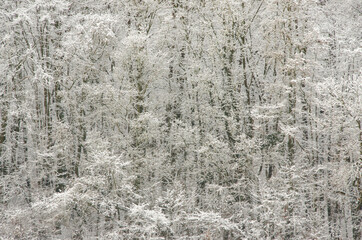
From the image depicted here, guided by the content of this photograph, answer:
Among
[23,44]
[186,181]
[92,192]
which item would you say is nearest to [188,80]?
[186,181]

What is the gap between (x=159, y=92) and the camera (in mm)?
16953

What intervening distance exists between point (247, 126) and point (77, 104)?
707cm

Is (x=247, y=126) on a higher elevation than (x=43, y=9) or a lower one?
lower

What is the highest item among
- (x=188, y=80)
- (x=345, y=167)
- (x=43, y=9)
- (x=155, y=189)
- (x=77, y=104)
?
(x=43, y=9)

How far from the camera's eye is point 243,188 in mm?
14680

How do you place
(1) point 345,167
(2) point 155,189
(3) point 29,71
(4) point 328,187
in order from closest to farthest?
(1) point 345,167
(4) point 328,187
(2) point 155,189
(3) point 29,71

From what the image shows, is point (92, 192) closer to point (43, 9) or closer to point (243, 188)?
point (243, 188)

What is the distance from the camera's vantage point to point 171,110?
16.7m

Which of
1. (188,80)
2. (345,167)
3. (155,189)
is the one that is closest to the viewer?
(345,167)

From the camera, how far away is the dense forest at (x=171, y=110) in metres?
13.8

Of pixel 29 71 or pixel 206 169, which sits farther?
pixel 29 71

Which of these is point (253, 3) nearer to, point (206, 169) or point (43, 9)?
point (206, 169)

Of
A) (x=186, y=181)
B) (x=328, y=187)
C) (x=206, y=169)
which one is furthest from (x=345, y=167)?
(x=186, y=181)

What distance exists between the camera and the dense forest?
45.3 feet
